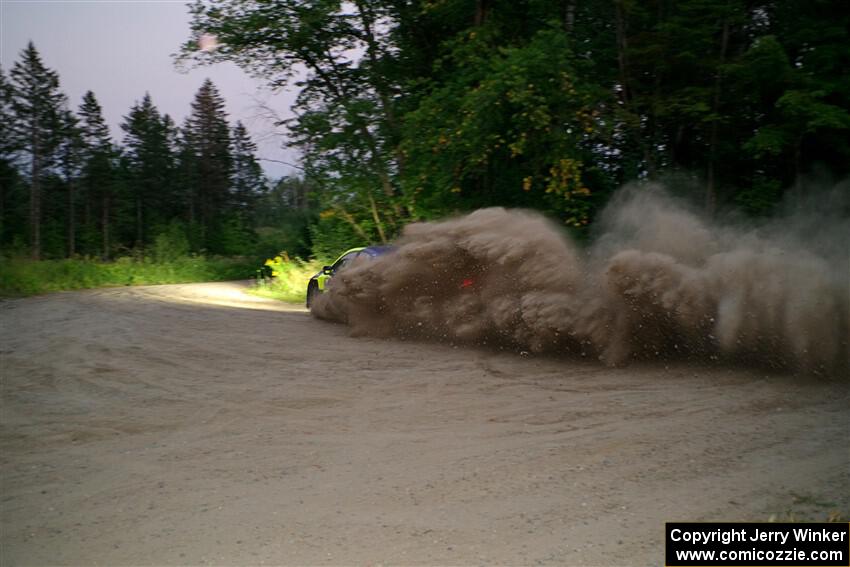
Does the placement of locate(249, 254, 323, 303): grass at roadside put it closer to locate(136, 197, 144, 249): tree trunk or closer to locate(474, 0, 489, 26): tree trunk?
locate(474, 0, 489, 26): tree trunk

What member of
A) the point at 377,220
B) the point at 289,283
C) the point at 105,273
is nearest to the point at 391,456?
the point at 377,220

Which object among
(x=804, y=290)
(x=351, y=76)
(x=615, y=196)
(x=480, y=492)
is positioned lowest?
(x=480, y=492)

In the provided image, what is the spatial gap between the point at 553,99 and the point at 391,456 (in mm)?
12793

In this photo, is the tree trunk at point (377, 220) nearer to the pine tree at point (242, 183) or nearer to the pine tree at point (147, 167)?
the pine tree at point (147, 167)

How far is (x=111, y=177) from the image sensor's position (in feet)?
247

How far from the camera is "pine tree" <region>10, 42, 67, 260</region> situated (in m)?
65.8

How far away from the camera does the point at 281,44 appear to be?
872 inches

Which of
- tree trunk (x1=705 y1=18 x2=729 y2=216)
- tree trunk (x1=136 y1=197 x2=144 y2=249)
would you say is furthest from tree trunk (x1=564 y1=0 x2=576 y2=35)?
tree trunk (x1=136 y1=197 x2=144 y2=249)

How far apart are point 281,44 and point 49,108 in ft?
185

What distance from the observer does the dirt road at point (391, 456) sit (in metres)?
4.47

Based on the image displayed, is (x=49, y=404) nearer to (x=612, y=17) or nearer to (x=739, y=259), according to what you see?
(x=739, y=259)

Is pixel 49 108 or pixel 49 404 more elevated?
pixel 49 108

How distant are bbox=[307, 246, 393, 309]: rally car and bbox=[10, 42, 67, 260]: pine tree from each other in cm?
5621

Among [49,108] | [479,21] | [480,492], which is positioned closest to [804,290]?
[480,492]
